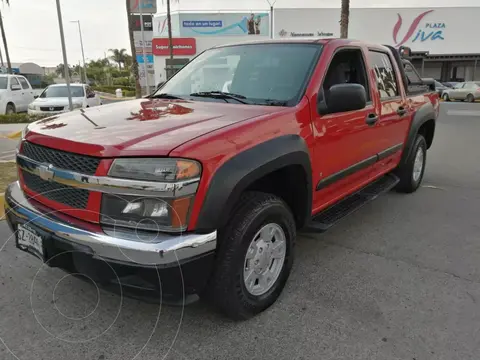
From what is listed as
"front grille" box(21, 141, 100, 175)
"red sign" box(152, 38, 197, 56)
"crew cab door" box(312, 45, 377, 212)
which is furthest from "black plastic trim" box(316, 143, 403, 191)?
"red sign" box(152, 38, 197, 56)

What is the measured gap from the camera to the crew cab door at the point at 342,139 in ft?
10.3

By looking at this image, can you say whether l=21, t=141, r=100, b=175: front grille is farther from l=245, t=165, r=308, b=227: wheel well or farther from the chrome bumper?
l=245, t=165, r=308, b=227: wheel well

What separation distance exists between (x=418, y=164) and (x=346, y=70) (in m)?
2.55

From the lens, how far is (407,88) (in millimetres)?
4918

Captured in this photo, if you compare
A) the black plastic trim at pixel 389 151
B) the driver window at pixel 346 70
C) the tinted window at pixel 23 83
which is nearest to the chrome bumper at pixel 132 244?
the driver window at pixel 346 70

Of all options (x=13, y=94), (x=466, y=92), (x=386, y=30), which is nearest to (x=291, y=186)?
(x=13, y=94)

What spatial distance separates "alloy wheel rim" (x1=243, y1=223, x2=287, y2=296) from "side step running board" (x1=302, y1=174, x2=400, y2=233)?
1.44 feet

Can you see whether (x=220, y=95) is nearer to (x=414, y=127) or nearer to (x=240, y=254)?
(x=240, y=254)

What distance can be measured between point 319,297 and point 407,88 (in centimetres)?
312

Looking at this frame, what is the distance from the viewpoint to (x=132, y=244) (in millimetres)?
2074

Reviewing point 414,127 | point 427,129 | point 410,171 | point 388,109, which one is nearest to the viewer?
point 388,109

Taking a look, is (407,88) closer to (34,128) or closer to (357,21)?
(34,128)

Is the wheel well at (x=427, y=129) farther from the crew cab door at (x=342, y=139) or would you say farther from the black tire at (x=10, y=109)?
the black tire at (x=10, y=109)

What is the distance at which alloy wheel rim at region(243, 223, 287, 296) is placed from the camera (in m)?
2.62
